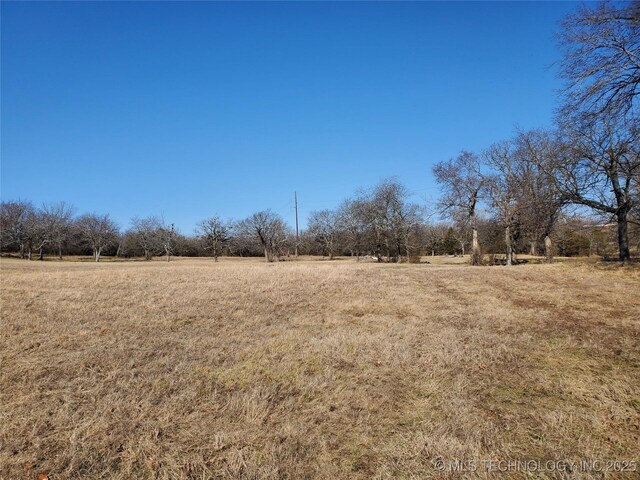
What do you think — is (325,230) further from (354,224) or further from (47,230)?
(47,230)

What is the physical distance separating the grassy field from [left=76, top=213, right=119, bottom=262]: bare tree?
59.6 metres

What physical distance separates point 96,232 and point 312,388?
7014 centimetres

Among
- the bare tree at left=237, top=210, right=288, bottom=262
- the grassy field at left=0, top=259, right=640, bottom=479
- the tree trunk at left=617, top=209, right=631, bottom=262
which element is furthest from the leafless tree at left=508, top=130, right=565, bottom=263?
the bare tree at left=237, top=210, right=288, bottom=262

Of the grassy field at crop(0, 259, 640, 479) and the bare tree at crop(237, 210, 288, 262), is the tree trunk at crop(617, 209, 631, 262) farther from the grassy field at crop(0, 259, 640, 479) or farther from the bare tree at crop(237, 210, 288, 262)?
the bare tree at crop(237, 210, 288, 262)

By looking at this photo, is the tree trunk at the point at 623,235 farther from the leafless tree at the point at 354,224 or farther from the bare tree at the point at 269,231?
the bare tree at the point at 269,231

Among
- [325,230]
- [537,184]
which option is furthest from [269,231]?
[537,184]

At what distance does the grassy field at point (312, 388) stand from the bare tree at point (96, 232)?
59586mm

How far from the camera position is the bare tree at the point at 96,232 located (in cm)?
6234

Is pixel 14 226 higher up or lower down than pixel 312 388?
higher up

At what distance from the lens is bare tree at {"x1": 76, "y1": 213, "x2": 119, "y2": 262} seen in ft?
205

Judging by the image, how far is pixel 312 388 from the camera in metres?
5.36

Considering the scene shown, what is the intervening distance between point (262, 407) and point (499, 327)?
6.53 meters

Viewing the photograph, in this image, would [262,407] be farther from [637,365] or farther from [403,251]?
[403,251]

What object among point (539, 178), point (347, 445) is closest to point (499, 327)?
point (347, 445)
